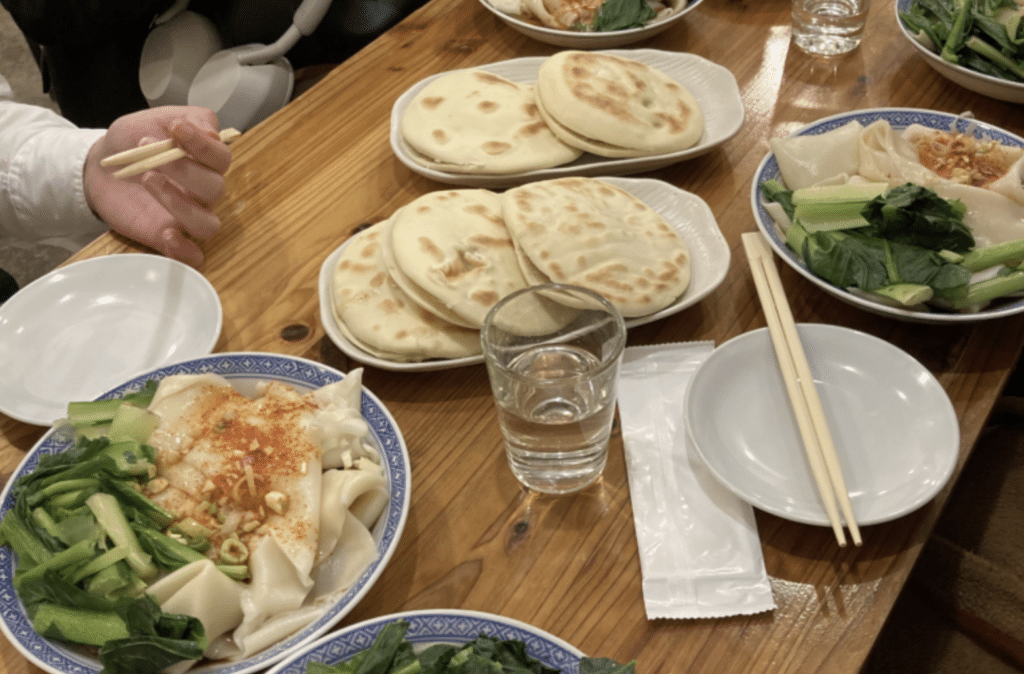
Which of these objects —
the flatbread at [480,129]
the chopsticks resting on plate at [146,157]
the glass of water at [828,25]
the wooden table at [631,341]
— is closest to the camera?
the wooden table at [631,341]

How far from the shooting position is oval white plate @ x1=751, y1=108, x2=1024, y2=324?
1.36 metres

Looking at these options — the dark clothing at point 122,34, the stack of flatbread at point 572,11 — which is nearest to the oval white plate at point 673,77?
the stack of flatbread at point 572,11

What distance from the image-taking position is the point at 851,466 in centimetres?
123

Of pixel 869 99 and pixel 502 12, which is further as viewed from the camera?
pixel 502 12

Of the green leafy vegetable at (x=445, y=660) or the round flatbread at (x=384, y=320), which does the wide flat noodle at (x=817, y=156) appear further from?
the green leafy vegetable at (x=445, y=660)

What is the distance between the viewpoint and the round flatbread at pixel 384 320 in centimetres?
137

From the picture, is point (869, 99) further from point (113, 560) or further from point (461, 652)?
point (113, 560)

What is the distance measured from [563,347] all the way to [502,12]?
123 cm

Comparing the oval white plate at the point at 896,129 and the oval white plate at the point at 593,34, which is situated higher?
the oval white plate at the point at 593,34

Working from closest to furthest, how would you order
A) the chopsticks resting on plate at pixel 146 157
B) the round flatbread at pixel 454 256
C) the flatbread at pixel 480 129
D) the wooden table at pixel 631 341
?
the wooden table at pixel 631 341, the round flatbread at pixel 454 256, the chopsticks resting on plate at pixel 146 157, the flatbread at pixel 480 129

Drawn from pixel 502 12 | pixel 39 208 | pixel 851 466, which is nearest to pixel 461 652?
pixel 851 466

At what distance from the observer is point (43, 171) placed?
184 centimetres

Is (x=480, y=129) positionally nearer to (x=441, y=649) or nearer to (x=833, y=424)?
(x=833, y=424)

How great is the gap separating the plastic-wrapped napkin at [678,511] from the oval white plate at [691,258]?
0.33ft
